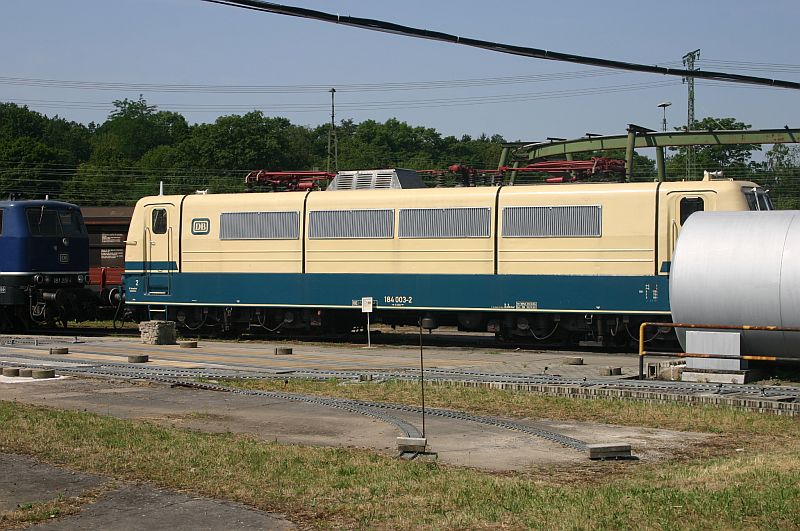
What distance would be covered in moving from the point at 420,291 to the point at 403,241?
1372mm

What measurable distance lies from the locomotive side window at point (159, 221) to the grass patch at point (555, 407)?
1331 cm

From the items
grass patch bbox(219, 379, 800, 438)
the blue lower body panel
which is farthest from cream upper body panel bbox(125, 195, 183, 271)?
grass patch bbox(219, 379, 800, 438)

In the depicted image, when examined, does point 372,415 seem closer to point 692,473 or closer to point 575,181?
point 692,473

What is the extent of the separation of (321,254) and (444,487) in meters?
19.3

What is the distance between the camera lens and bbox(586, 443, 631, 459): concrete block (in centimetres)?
1167

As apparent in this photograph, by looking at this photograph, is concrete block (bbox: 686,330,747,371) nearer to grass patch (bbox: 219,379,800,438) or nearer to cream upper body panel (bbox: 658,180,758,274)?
grass patch (bbox: 219,379,800,438)

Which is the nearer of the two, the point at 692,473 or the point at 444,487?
the point at 444,487

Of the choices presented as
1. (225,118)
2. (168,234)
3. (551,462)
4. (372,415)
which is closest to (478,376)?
(372,415)

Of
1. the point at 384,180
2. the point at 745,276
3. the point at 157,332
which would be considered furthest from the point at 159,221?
the point at 745,276

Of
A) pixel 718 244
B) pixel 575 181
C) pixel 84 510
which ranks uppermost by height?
pixel 575 181

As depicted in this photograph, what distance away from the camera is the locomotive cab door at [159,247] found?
1236 inches

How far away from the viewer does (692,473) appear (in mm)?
10672

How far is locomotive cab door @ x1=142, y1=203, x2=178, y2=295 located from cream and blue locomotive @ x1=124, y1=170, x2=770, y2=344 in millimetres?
36

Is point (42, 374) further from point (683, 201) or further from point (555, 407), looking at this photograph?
point (683, 201)
